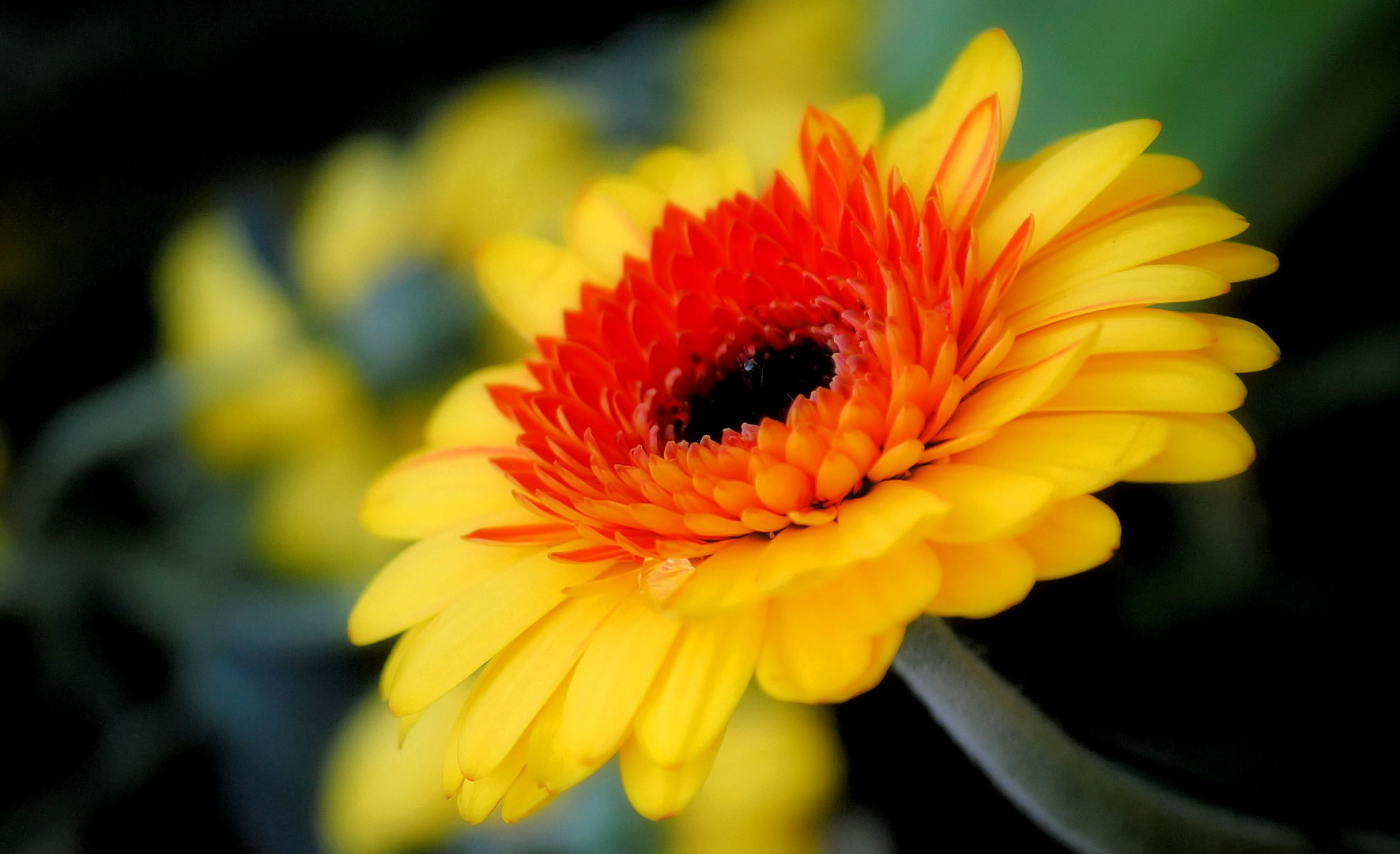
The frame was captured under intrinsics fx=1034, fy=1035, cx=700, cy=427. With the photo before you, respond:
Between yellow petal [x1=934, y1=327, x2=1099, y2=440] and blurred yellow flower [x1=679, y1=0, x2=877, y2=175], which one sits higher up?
blurred yellow flower [x1=679, y1=0, x2=877, y2=175]

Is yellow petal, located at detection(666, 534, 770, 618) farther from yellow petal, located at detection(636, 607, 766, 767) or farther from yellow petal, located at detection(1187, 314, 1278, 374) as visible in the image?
yellow petal, located at detection(1187, 314, 1278, 374)

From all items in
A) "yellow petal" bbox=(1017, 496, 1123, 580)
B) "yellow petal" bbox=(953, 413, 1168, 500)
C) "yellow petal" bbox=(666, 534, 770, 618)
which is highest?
"yellow petal" bbox=(666, 534, 770, 618)

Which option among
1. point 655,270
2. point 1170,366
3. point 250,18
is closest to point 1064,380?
point 1170,366

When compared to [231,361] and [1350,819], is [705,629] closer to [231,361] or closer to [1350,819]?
[1350,819]

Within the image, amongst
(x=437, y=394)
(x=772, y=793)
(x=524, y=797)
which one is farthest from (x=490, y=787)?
(x=437, y=394)

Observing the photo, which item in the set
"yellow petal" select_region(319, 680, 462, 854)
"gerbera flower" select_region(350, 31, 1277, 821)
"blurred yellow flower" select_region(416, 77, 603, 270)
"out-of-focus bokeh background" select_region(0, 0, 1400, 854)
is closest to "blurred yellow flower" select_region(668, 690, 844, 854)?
"out-of-focus bokeh background" select_region(0, 0, 1400, 854)

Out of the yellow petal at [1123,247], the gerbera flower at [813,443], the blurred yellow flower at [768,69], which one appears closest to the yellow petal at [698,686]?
the gerbera flower at [813,443]
